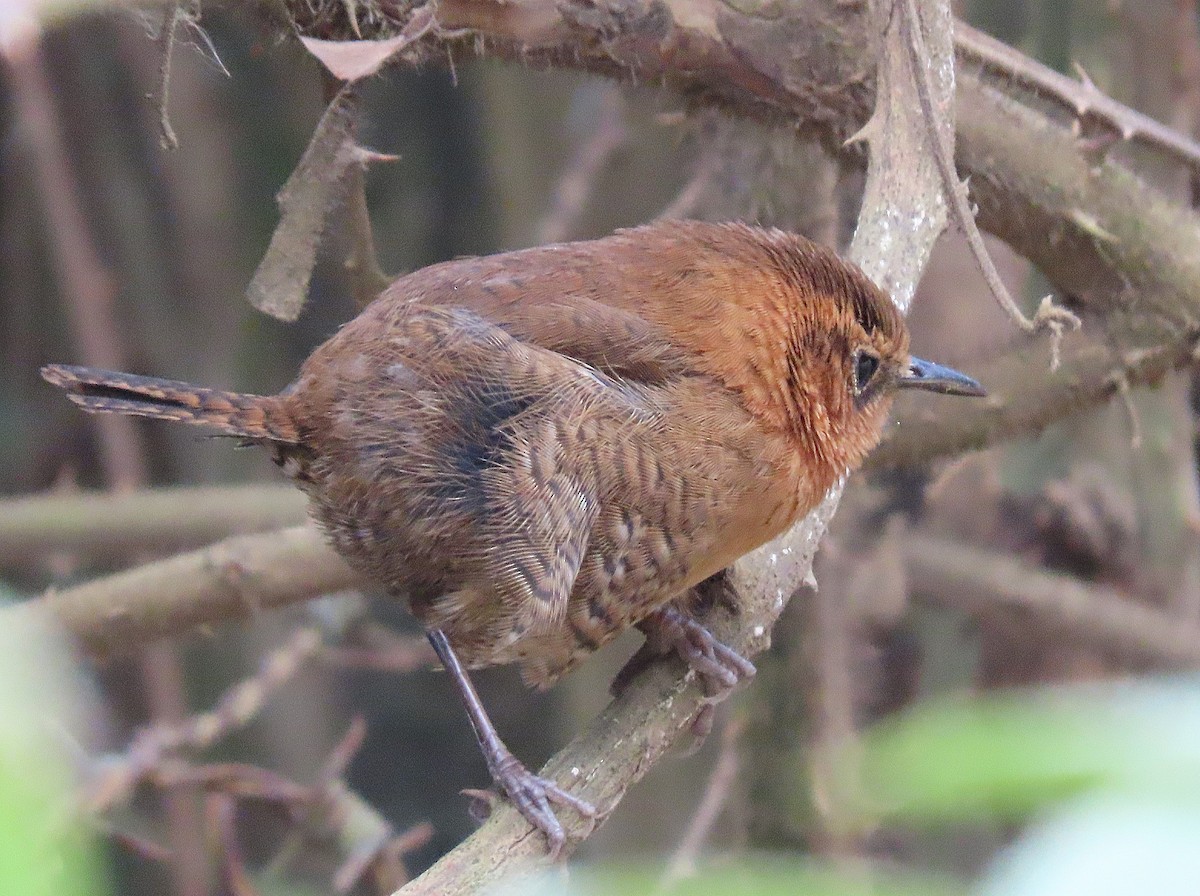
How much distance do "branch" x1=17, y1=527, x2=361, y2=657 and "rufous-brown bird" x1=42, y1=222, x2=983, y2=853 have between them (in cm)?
68

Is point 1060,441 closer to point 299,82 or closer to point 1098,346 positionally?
point 1098,346

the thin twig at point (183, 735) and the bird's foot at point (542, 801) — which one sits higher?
the bird's foot at point (542, 801)

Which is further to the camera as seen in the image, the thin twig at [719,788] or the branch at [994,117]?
the thin twig at [719,788]

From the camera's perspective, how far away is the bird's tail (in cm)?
168

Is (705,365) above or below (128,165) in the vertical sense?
above

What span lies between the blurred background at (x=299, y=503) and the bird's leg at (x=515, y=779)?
0.10 m

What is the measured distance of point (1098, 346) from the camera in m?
2.34

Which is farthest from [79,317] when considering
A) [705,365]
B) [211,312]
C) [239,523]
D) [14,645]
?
[14,645]

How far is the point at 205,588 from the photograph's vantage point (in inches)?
97.3

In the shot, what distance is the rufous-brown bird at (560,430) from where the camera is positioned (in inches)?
63.5

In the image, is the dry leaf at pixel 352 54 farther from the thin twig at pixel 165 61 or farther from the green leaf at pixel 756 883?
the green leaf at pixel 756 883

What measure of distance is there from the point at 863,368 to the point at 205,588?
1285 mm

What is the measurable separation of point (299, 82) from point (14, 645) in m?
4.71

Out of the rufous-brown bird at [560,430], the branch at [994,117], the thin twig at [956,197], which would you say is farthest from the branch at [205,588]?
the thin twig at [956,197]
